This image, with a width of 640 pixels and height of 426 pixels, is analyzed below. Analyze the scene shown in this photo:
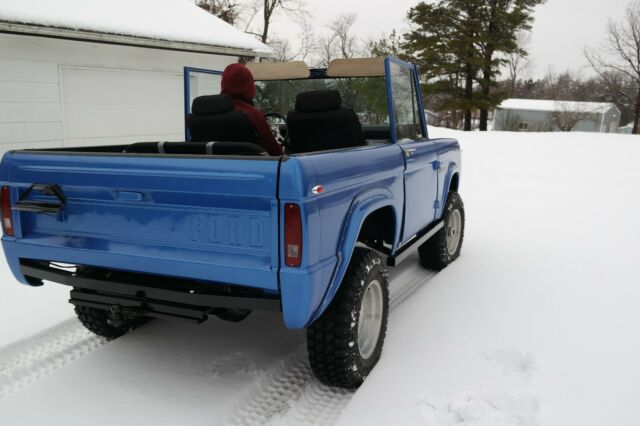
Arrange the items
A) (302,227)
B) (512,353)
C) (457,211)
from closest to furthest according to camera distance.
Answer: (302,227)
(512,353)
(457,211)

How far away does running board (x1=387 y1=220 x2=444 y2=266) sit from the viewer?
12.2 feet

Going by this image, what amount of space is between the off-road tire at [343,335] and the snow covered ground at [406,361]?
14cm

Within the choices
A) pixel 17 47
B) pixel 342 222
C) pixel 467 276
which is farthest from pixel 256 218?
pixel 17 47

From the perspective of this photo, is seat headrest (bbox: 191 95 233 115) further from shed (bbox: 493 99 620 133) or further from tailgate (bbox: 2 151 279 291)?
shed (bbox: 493 99 620 133)

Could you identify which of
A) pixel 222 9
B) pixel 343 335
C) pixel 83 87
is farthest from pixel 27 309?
pixel 222 9

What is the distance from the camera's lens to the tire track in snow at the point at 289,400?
9.06 ft


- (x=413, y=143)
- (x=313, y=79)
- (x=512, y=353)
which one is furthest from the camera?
(x=313, y=79)

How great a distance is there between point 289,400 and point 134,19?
8.73 m

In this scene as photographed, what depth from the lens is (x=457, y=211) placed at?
5441 mm

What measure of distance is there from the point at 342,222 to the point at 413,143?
1.64 meters

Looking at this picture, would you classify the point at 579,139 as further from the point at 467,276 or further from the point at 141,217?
the point at 141,217

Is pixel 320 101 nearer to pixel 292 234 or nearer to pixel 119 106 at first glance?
pixel 292 234

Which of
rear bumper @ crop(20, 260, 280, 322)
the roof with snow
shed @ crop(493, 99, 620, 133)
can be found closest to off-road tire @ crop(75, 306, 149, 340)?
rear bumper @ crop(20, 260, 280, 322)

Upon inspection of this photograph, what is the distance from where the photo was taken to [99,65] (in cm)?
909
